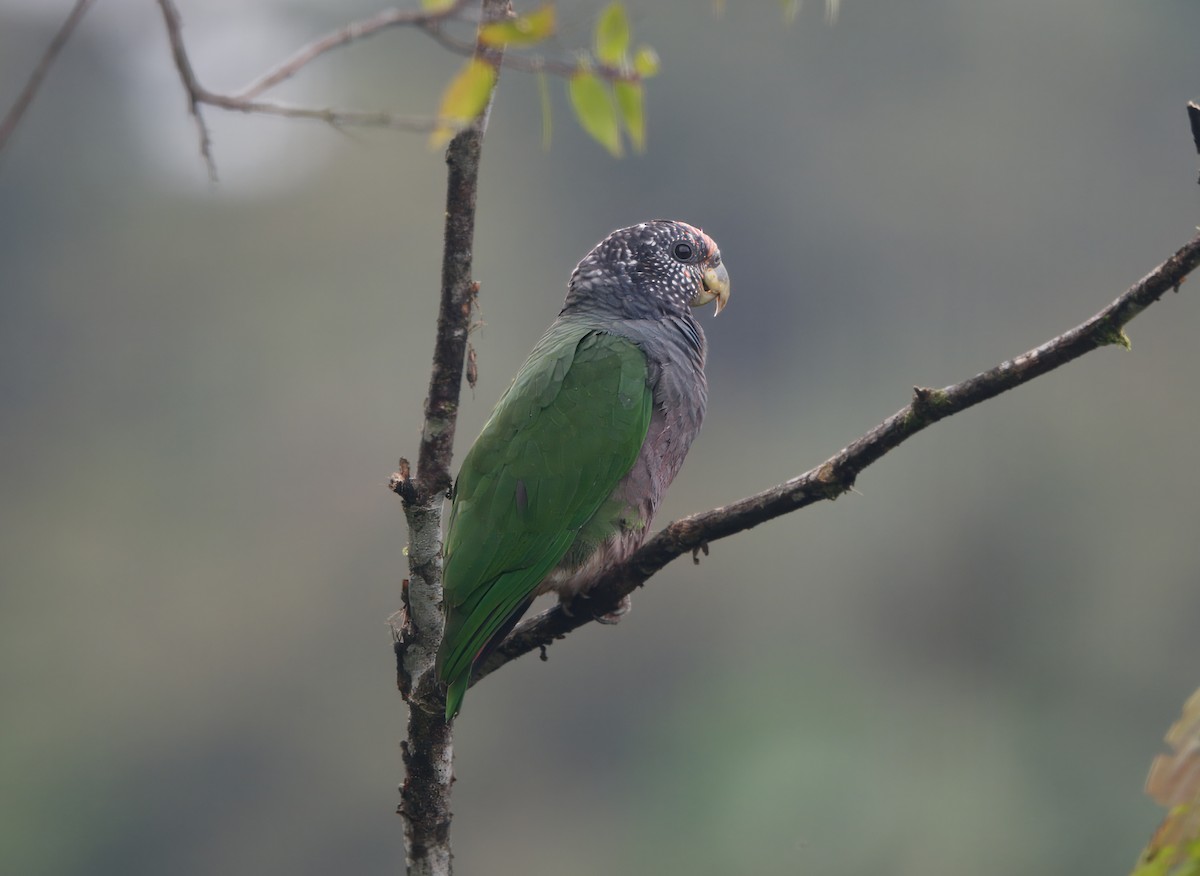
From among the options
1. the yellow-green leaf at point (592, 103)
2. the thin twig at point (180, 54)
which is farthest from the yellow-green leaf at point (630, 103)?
the thin twig at point (180, 54)

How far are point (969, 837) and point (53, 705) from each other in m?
13.4

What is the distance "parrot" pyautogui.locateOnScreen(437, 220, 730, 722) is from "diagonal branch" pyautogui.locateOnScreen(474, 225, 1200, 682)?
4.4 inches

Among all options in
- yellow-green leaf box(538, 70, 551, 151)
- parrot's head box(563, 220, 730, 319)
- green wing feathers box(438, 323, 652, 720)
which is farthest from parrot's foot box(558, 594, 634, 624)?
yellow-green leaf box(538, 70, 551, 151)

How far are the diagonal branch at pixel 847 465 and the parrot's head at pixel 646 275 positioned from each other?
1.13 metres

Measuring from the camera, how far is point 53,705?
16.9 meters

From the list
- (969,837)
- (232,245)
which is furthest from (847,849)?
(232,245)

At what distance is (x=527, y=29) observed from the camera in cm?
125

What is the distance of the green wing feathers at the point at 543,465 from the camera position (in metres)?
3.12

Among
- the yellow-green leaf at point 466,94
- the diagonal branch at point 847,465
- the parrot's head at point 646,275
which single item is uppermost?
the parrot's head at point 646,275

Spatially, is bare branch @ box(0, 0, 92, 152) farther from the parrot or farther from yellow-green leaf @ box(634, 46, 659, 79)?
the parrot

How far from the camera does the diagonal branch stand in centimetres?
215

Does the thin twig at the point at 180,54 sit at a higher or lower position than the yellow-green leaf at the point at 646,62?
higher

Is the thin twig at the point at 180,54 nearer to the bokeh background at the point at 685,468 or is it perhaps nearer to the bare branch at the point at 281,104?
the bare branch at the point at 281,104

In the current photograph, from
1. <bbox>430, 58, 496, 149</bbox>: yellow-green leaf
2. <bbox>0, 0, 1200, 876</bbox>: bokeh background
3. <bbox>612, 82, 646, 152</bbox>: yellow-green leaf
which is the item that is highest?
<bbox>0, 0, 1200, 876</bbox>: bokeh background
